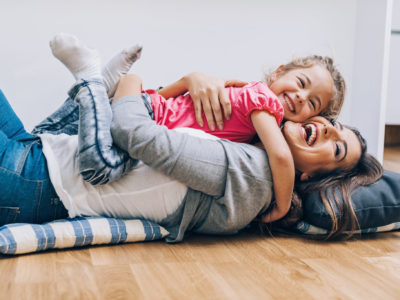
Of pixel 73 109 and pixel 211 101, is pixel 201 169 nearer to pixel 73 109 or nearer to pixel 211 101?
pixel 211 101

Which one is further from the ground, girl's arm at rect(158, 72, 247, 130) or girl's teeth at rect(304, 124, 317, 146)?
girl's arm at rect(158, 72, 247, 130)

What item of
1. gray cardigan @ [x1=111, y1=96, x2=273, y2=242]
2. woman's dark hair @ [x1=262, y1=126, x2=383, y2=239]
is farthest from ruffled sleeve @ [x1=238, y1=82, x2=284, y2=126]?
woman's dark hair @ [x1=262, y1=126, x2=383, y2=239]

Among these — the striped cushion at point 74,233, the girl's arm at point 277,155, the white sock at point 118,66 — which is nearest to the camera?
the striped cushion at point 74,233

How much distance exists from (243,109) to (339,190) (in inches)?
13.3

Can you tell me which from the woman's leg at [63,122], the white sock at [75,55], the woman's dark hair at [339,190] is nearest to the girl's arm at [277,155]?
the woman's dark hair at [339,190]

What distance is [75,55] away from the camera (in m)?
1.22

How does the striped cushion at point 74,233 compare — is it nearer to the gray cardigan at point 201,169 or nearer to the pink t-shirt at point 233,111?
the gray cardigan at point 201,169

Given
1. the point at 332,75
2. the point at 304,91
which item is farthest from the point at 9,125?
the point at 332,75

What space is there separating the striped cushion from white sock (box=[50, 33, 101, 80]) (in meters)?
0.38

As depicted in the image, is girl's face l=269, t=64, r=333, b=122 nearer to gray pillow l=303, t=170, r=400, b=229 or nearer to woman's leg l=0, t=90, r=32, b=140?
gray pillow l=303, t=170, r=400, b=229

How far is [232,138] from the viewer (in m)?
1.32

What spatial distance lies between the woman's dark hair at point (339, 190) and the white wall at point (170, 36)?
1.85 ft

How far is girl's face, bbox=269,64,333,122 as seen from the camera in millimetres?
1326

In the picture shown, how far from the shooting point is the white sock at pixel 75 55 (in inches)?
47.9
